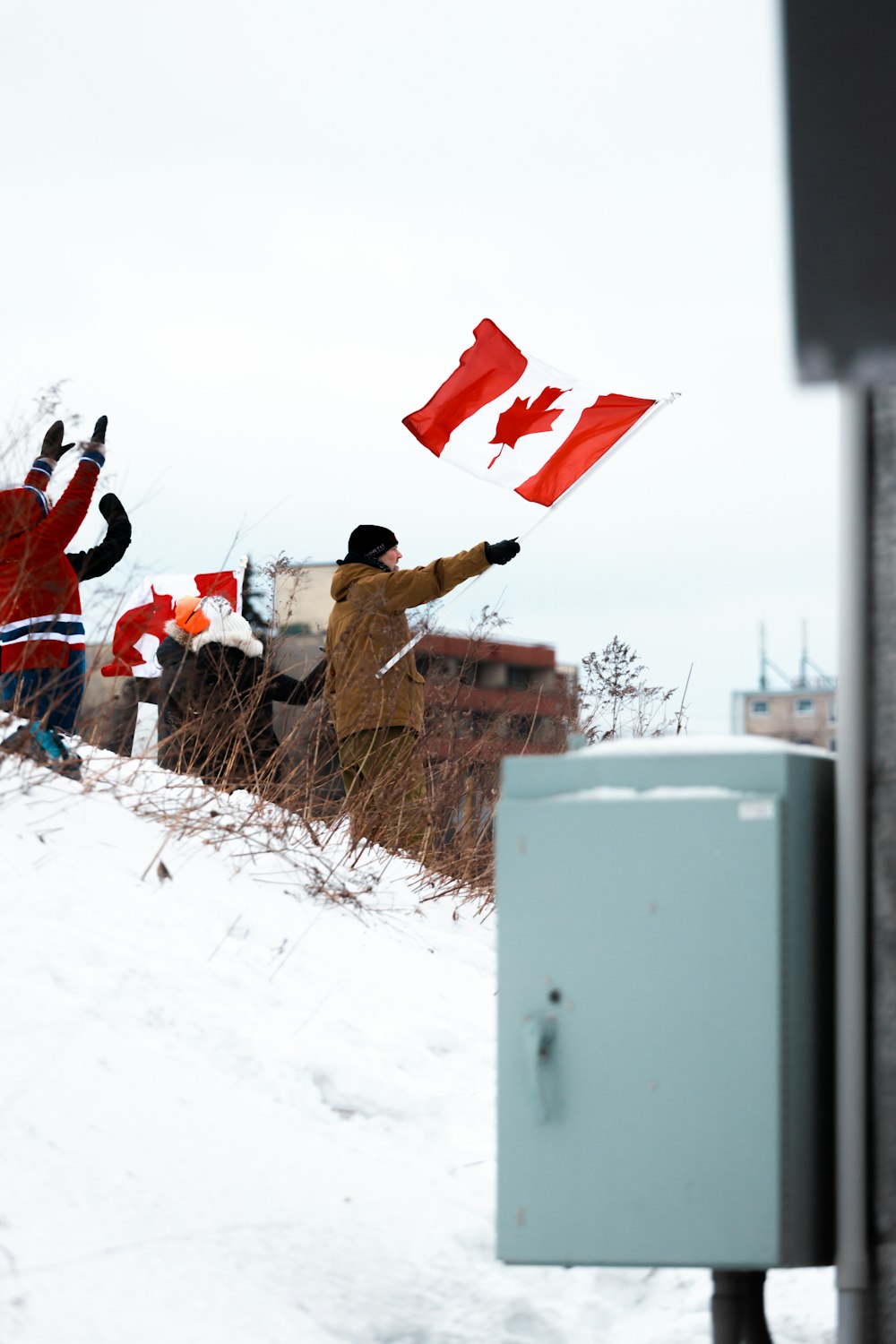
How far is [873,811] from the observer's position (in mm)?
2664

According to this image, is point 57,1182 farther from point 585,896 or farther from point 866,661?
point 866,661

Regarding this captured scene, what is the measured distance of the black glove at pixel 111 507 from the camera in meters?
6.70

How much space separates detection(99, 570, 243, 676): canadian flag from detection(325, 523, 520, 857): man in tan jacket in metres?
1.47

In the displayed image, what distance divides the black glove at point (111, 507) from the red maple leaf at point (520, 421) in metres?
2.22

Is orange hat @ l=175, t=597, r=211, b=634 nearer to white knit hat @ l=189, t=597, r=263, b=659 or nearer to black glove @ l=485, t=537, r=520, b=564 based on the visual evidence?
white knit hat @ l=189, t=597, r=263, b=659

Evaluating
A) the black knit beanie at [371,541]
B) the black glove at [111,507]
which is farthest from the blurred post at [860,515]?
the black knit beanie at [371,541]

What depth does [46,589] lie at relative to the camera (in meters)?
6.54

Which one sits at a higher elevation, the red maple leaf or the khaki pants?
the red maple leaf

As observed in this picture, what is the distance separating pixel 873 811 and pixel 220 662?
16.7 ft

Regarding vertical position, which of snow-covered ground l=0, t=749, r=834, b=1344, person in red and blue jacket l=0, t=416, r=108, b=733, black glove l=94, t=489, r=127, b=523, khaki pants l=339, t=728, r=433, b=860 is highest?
black glove l=94, t=489, r=127, b=523

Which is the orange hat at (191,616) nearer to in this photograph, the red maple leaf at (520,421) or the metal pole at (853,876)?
the red maple leaf at (520,421)

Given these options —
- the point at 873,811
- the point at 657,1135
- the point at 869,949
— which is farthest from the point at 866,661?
the point at 657,1135

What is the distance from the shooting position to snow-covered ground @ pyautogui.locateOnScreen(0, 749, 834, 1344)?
3074mm

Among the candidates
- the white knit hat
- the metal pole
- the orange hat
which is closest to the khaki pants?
the white knit hat
